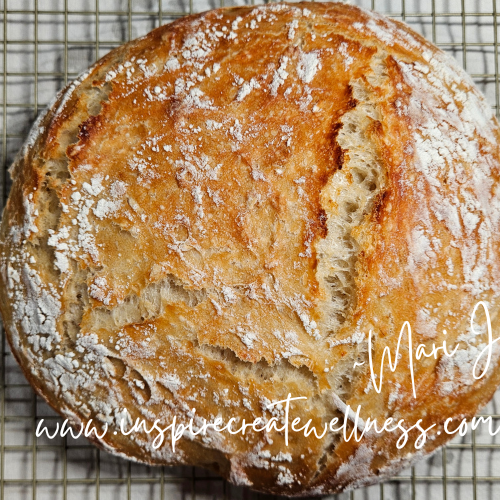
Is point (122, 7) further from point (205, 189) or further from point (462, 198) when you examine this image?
point (462, 198)

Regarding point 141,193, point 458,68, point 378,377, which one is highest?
point 458,68

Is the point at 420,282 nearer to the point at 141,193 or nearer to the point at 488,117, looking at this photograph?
the point at 488,117

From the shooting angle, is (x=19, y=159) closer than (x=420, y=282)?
No

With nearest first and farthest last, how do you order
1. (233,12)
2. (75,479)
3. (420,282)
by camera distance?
(420,282) < (233,12) < (75,479)

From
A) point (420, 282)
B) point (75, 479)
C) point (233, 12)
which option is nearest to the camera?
point (420, 282)

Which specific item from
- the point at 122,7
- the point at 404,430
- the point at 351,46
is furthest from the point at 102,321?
the point at 122,7

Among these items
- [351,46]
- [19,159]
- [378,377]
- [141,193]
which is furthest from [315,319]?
[19,159]

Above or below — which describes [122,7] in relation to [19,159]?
above
